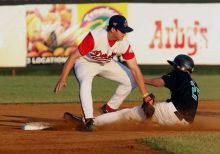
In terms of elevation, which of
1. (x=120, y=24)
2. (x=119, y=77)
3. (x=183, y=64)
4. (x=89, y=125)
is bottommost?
(x=89, y=125)

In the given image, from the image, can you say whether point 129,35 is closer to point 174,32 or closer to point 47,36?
point 174,32

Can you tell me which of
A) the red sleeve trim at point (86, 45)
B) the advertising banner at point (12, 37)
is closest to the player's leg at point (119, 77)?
the red sleeve trim at point (86, 45)

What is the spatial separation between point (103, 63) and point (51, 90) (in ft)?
25.4

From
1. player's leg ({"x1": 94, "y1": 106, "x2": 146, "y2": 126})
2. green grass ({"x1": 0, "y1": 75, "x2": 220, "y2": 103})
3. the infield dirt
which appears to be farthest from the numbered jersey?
green grass ({"x1": 0, "y1": 75, "x2": 220, "y2": 103})

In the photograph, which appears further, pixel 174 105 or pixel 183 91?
pixel 174 105

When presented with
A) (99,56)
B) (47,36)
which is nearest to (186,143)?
(99,56)

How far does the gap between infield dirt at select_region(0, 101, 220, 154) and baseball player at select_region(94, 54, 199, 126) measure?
0.14 metres

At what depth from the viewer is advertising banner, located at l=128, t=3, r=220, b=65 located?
2333 cm

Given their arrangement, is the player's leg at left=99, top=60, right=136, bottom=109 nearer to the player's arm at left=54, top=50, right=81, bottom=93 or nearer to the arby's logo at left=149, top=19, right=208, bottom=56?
the player's arm at left=54, top=50, right=81, bottom=93

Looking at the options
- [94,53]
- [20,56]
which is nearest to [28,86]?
[20,56]

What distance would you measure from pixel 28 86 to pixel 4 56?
3289 mm

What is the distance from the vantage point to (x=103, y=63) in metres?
11.3

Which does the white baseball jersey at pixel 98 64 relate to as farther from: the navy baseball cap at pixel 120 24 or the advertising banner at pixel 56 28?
the advertising banner at pixel 56 28

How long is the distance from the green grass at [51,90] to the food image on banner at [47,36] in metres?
0.63
